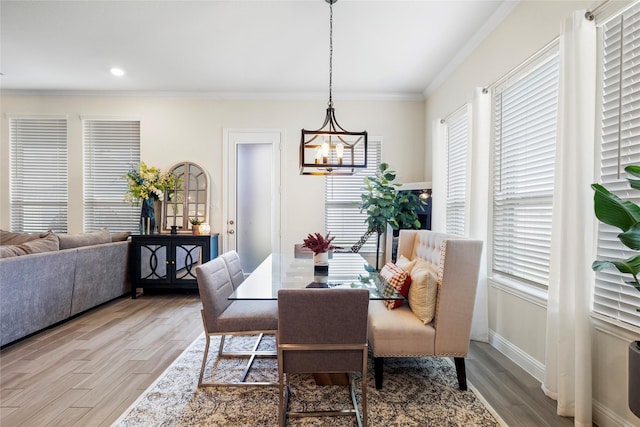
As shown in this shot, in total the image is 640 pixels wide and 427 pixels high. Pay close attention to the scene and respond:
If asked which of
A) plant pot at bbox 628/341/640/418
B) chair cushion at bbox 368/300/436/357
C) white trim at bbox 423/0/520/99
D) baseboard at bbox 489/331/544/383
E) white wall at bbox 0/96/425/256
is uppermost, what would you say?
white trim at bbox 423/0/520/99

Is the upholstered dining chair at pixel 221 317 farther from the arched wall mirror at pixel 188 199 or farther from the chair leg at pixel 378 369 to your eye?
the arched wall mirror at pixel 188 199

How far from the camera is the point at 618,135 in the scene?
1.73m

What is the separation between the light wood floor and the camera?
1.93 metres

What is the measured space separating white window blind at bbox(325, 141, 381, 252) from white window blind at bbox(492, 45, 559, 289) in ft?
6.88

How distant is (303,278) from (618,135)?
2054 millimetres

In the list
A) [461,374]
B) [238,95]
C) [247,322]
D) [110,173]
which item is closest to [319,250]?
[247,322]

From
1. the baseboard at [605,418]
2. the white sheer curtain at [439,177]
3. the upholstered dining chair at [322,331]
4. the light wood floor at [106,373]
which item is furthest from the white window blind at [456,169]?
the upholstered dining chair at [322,331]

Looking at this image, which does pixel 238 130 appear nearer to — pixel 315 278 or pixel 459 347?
pixel 315 278

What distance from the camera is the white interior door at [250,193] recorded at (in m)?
4.80

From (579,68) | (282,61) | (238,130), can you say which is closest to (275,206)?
(238,130)

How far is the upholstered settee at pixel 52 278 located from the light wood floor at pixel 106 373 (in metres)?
0.19

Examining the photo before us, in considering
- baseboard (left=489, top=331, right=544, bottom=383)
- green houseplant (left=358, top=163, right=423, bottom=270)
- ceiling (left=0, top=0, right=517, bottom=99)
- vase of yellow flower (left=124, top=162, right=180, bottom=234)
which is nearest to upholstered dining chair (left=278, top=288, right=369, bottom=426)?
baseboard (left=489, top=331, right=544, bottom=383)

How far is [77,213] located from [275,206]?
3053 mm

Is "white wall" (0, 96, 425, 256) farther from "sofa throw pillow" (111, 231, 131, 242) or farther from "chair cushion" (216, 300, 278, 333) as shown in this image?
"chair cushion" (216, 300, 278, 333)
